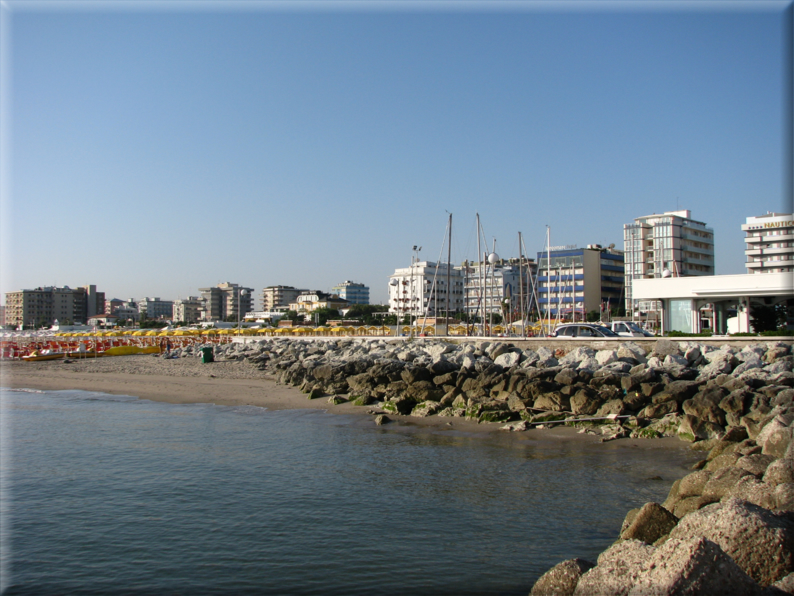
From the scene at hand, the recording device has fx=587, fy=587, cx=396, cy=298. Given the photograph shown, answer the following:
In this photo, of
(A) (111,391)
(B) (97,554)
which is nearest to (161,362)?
(A) (111,391)

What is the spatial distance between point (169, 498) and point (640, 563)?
31.4 feet

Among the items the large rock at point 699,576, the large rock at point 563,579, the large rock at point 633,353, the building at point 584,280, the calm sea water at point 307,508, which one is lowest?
the calm sea water at point 307,508

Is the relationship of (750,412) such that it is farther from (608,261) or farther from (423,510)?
(608,261)

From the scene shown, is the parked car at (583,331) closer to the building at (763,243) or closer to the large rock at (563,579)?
the large rock at (563,579)

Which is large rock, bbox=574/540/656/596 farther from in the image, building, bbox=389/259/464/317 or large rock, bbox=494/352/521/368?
building, bbox=389/259/464/317

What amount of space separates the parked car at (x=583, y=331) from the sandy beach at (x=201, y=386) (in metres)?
15.3

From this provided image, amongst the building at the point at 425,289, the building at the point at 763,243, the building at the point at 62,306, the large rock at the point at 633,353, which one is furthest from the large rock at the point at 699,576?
the building at the point at 425,289

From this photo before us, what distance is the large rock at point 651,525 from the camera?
758 centimetres

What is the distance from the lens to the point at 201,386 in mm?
30719

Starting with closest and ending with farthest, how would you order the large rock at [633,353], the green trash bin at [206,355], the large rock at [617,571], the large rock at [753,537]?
the large rock at [617,571] → the large rock at [753,537] → the large rock at [633,353] → the green trash bin at [206,355]

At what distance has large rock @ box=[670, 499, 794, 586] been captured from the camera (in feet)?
18.4

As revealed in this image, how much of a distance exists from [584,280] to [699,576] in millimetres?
109527

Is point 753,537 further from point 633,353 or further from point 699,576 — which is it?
point 633,353

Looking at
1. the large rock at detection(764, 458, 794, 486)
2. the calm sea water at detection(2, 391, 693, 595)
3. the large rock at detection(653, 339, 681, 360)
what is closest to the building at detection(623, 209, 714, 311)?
the large rock at detection(653, 339, 681, 360)
